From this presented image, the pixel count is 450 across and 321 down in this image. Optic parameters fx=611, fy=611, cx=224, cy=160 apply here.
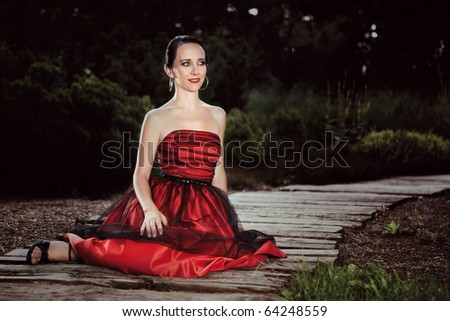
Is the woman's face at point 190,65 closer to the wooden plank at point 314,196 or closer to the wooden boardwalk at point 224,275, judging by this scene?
the wooden boardwalk at point 224,275

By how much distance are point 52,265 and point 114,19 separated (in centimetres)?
1101

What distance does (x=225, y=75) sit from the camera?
10102mm

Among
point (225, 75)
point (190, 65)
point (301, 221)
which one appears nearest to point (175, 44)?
point (190, 65)

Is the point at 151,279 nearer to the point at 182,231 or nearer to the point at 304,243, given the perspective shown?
the point at 182,231

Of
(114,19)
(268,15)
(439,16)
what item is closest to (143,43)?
(114,19)

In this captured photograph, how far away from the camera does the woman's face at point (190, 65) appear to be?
2.92 meters

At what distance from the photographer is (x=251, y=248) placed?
9.36 feet

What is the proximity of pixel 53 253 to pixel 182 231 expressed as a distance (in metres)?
0.61

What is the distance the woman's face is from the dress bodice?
0.80 feet

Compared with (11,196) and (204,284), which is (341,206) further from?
(11,196)

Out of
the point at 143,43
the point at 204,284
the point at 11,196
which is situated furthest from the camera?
the point at 143,43

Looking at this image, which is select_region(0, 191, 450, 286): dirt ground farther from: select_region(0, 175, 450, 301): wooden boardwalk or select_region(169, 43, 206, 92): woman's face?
select_region(169, 43, 206, 92): woman's face

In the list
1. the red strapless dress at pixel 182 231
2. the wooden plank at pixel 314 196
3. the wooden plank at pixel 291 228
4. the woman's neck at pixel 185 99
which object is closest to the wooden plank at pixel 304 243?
the wooden plank at pixel 291 228

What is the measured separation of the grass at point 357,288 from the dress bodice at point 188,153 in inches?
31.0
